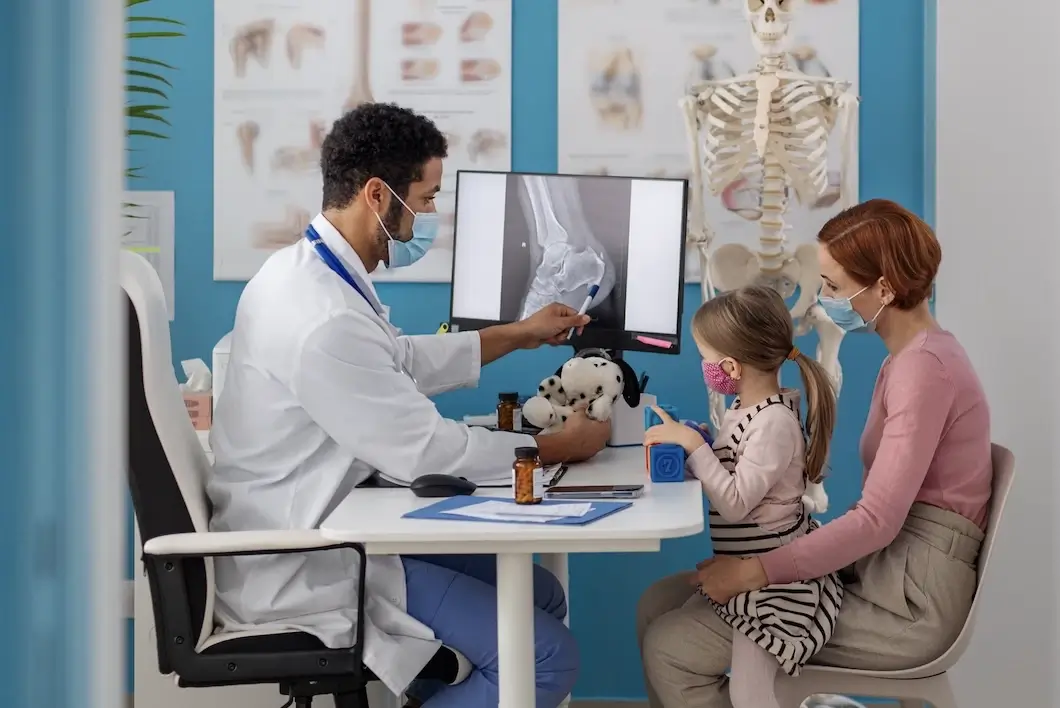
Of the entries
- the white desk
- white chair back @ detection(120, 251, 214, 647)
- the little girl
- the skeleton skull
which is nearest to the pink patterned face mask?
the little girl

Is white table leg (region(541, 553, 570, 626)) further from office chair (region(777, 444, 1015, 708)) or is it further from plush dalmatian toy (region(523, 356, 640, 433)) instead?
office chair (region(777, 444, 1015, 708))

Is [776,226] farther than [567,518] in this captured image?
Yes

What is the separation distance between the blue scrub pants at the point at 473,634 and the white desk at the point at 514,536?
0.44 ft

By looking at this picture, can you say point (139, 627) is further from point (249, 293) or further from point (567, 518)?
point (567, 518)

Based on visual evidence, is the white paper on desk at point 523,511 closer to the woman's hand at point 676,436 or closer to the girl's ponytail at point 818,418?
the woman's hand at point 676,436

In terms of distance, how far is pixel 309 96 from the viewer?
2971 mm

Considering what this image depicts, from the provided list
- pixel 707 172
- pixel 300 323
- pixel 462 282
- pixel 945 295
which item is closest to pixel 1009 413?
pixel 945 295

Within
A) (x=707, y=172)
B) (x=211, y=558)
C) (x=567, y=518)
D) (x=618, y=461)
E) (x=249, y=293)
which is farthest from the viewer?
(x=707, y=172)

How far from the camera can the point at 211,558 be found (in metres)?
1.66

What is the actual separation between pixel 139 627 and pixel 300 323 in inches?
41.4

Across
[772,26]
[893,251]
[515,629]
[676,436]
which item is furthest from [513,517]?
[772,26]

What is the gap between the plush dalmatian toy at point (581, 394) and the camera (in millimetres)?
2105

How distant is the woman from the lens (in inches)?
64.4

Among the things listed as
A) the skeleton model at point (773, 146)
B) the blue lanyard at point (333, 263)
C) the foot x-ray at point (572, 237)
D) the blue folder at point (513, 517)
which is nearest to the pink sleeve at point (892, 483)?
the blue folder at point (513, 517)
